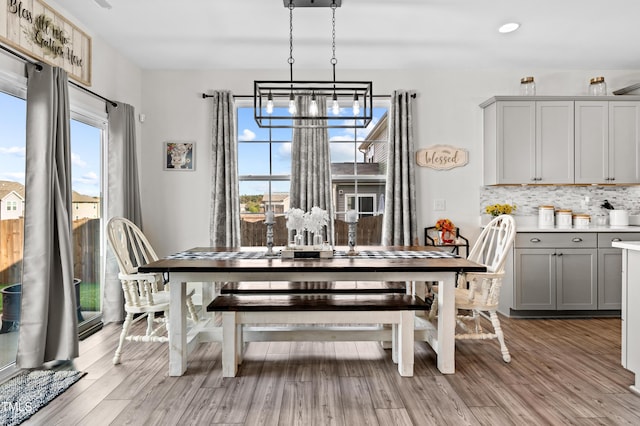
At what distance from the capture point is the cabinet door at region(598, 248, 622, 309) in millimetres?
4137

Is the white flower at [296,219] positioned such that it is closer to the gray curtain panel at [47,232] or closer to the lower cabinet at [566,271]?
the gray curtain panel at [47,232]

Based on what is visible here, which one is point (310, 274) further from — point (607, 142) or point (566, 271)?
point (607, 142)

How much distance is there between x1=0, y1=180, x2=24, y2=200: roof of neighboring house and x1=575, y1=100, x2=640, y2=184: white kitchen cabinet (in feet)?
16.2

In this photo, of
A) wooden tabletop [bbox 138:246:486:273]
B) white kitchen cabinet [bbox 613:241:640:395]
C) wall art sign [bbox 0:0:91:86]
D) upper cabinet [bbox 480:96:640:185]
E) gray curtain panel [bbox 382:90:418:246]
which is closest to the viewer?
white kitchen cabinet [bbox 613:241:640:395]

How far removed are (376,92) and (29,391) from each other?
398cm

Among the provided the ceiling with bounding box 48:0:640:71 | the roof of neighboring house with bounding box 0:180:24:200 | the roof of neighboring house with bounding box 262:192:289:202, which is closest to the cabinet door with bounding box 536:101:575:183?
the ceiling with bounding box 48:0:640:71

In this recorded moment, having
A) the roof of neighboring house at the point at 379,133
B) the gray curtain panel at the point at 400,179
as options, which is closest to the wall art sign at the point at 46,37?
the roof of neighboring house at the point at 379,133

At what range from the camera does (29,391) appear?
2453 millimetres

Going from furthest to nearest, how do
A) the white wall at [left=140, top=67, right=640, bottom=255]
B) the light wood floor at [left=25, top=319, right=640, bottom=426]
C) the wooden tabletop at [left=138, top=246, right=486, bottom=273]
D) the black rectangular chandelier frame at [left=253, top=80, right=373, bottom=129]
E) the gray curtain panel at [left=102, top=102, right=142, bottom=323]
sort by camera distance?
the white wall at [left=140, top=67, right=640, bottom=255], the gray curtain panel at [left=102, top=102, right=142, bottom=323], the black rectangular chandelier frame at [left=253, top=80, right=373, bottom=129], the wooden tabletop at [left=138, top=246, right=486, bottom=273], the light wood floor at [left=25, top=319, right=640, bottom=426]

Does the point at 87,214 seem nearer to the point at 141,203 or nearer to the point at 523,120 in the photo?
the point at 141,203

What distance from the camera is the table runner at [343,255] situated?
3.00 metres
